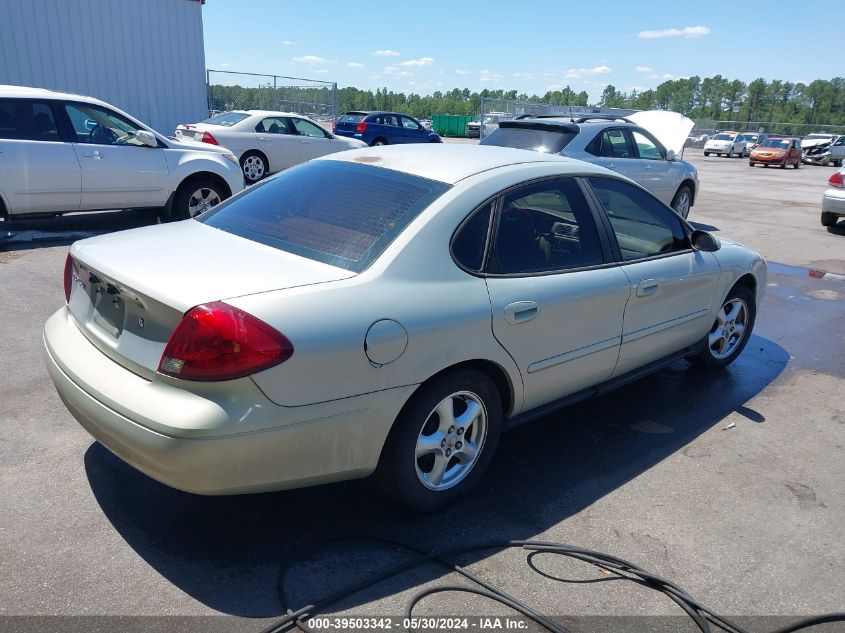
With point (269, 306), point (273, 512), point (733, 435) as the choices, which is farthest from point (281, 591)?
point (733, 435)

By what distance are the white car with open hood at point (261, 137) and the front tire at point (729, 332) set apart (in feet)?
36.6

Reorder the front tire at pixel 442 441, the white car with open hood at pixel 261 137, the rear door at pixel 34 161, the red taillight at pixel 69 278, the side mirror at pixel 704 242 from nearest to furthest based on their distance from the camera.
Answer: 1. the front tire at pixel 442 441
2. the red taillight at pixel 69 278
3. the side mirror at pixel 704 242
4. the rear door at pixel 34 161
5. the white car with open hood at pixel 261 137

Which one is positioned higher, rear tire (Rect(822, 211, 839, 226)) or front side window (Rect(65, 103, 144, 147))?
front side window (Rect(65, 103, 144, 147))

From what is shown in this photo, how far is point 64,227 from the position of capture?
9.48 metres

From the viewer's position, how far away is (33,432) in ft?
12.5

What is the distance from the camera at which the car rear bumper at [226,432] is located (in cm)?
251

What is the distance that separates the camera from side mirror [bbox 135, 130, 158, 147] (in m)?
8.91

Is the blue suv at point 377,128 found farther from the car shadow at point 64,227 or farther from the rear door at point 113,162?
the rear door at point 113,162

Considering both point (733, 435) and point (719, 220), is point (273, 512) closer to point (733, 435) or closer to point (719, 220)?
point (733, 435)

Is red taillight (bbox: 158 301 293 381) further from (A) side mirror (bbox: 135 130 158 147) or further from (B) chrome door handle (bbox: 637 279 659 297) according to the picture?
(A) side mirror (bbox: 135 130 158 147)

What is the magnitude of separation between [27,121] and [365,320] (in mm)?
7520

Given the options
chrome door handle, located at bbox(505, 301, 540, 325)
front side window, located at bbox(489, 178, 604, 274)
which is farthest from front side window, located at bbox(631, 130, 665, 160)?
chrome door handle, located at bbox(505, 301, 540, 325)

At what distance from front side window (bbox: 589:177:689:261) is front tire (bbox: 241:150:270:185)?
443 inches

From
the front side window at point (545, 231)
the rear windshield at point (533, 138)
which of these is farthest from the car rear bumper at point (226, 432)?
the rear windshield at point (533, 138)
